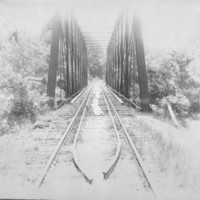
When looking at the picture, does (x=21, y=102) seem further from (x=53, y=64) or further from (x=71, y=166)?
(x=71, y=166)

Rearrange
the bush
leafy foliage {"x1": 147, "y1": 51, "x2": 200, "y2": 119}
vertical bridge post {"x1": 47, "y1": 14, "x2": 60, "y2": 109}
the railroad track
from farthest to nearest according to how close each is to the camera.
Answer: leafy foliage {"x1": 147, "y1": 51, "x2": 200, "y2": 119}, vertical bridge post {"x1": 47, "y1": 14, "x2": 60, "y2": 109}, the bush, the railroad track

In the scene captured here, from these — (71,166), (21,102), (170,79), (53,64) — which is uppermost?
(53,64)

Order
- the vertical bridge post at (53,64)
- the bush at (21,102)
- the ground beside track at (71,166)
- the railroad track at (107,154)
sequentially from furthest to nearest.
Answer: the vertical bridge post at (53,64)
the bush at (21,102)
the railroad track at (107,154)
the ground beside track at (71,166)

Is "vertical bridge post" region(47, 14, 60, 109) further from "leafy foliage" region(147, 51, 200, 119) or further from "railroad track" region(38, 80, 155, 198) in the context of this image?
"leafy foliage" region(147, 51, 200, 119)

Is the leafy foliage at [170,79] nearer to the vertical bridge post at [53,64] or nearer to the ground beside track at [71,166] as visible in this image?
the vertical bridge post at [53,64]

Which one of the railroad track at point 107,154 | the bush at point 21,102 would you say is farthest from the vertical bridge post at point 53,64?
the railroad track at point 107,154

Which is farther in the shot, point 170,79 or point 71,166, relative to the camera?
point 170,79

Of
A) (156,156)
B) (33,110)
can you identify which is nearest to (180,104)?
(33,110)

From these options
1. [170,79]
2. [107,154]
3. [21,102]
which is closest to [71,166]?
[107,154]

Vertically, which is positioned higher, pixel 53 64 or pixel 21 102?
pixel 53 64

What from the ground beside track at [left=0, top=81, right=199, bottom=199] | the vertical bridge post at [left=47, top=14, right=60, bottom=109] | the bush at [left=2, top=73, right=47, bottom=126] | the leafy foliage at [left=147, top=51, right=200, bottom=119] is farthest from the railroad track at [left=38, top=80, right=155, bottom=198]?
the leafy foliage at [left=147, top=51, right=200, bottom=119]

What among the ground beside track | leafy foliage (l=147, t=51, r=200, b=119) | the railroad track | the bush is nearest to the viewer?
the ground beside track
